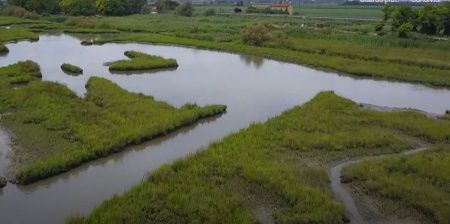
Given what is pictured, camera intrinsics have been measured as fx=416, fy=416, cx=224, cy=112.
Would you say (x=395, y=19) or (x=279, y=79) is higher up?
(x=395, y=19)

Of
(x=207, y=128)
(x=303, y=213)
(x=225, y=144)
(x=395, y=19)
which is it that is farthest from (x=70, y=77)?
(x=395, y=19)

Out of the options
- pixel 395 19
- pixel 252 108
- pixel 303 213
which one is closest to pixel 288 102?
pixel 252 108

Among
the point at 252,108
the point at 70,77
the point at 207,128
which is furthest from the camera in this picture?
the point at 70,77

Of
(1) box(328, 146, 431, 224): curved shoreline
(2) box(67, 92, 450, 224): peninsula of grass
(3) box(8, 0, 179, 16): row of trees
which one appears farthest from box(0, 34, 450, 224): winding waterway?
(3) box(8, 0, 179, 16): row of trees

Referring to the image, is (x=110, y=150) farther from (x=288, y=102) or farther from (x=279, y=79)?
(x=279, y=79)

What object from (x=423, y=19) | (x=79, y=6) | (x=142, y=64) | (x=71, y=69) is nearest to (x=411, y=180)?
(x=142, y=64)

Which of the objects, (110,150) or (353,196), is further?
(110,150)

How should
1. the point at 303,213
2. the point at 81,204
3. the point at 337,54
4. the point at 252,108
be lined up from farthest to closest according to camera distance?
the point at 337,54
the point at 252,108
the point at 81,204
the point at 303,213
